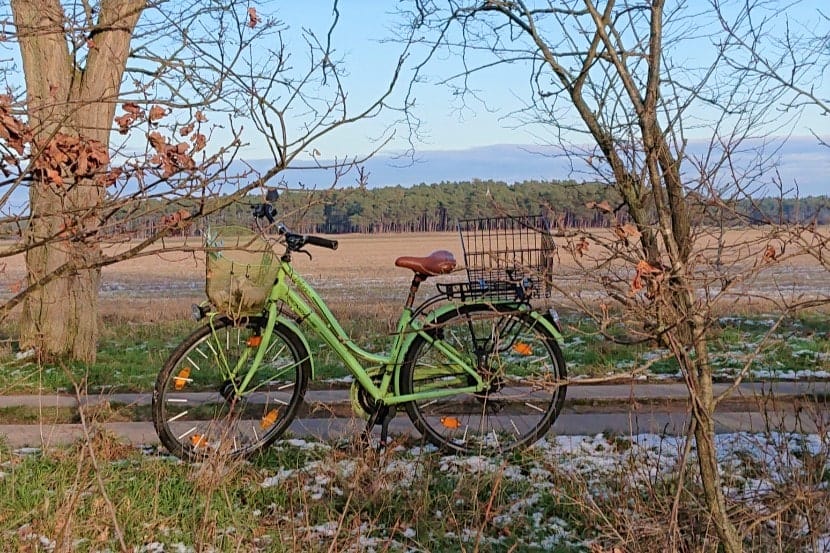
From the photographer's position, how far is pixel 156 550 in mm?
3348

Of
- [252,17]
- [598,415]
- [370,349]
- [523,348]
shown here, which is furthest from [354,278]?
[252,17]

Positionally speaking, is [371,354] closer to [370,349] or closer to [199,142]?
[370,349]

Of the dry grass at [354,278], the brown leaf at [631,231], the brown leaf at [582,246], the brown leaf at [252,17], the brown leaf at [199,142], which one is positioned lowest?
the dry grass at [354,278]

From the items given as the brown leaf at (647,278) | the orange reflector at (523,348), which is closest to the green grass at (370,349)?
the orange reflector at (523,348)

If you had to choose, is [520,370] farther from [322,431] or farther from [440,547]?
[440,547]

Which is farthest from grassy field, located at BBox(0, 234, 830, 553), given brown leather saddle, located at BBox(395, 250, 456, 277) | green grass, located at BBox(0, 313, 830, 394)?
green grass, located at BBox(0, 313, 830, 394)

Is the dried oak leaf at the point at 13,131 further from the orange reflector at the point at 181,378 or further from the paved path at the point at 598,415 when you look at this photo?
the paved path at the point at 598,415

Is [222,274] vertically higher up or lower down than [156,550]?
higher up

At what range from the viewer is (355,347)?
475 centimetres

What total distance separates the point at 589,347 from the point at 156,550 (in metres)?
5.44

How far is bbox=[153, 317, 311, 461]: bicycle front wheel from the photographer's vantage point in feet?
14.7

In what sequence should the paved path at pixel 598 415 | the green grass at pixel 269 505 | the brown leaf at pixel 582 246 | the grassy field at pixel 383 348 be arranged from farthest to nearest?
1. the paved path at pixel 598 415
2. the grassy field at pixel 383 348
3. the green grass at pixel 269 505
4. the brown leaf at pixel 582 246

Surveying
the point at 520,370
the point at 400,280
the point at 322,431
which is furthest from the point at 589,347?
the point at 400,280

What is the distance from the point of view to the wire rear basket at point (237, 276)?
4.37m
